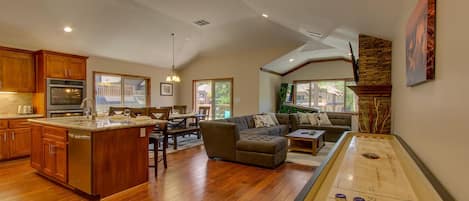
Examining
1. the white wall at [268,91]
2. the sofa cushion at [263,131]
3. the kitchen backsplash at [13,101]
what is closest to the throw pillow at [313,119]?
the sofa cushion at [263,131]

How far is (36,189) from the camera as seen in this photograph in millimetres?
3193

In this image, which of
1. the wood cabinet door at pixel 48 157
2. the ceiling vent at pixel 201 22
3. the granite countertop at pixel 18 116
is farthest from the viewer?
the ceiling vent at pixel 201 22

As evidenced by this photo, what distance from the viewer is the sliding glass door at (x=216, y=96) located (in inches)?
337

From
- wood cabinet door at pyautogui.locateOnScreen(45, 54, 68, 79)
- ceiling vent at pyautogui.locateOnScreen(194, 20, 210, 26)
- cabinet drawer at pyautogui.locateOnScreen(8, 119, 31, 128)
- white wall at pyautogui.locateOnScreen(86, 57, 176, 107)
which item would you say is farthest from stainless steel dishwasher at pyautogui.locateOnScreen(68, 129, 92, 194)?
ceiling vent at pyautogui.locateOnScreen(194, 20, 210, 26)

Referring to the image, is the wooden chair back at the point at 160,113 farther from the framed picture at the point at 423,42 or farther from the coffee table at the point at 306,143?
the framed picture at the point at 423,42

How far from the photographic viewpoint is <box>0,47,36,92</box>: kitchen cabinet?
4.74m

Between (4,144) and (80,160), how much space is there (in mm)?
2922

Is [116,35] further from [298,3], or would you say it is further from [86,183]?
[298,3]

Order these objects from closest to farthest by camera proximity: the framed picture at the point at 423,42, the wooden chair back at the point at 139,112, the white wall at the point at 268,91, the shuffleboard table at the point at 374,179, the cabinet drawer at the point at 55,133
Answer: the shuffleboard table at the point at 374,179, the framed picture at the point at 423,42, the cabinet drawer at the point at 55,133, the wooden chair back at the point at 139,112, the white wall at the point at 268,91

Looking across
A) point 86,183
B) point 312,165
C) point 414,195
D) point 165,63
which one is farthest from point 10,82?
point 414,195

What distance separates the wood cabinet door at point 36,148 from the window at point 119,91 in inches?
103

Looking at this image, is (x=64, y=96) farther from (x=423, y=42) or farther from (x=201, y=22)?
(x=423, y=42)

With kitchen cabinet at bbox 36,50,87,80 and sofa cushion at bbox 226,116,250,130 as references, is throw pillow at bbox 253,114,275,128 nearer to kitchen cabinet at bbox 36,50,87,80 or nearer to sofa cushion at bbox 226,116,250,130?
sofa cushion at bbox 226,116,250,130

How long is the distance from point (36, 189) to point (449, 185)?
4.33 m
